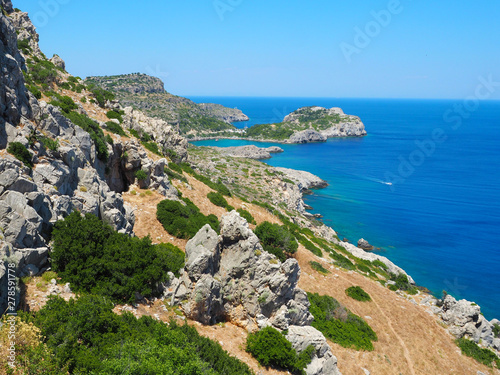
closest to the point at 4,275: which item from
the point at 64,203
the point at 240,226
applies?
the point at 64,203

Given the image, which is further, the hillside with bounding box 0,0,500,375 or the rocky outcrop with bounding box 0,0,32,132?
the rocky outcrop with bounding box 0,0,32,132

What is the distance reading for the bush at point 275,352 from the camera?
14.4 meters

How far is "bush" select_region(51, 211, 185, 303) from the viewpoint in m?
13.4

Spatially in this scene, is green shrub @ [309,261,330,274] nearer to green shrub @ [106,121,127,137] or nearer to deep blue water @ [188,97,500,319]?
green shrub @ [106,121,127,137]

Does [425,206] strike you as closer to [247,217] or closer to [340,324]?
[247,217]

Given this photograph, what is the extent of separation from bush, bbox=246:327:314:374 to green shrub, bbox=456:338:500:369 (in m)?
18.6

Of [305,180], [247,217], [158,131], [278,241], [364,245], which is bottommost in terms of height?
[278,241]

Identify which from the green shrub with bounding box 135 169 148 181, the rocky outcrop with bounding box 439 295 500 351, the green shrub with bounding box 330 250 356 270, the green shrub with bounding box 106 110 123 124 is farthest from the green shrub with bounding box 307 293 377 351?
the green shrub with bounding box 106 110 123 124

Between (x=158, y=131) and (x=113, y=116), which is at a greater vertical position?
(x=158, y=131)

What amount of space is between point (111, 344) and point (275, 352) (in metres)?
A: 7.84

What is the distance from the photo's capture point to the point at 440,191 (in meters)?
90.6

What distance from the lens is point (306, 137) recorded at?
189750 mm

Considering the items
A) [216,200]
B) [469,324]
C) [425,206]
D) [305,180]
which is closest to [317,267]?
[216,200]

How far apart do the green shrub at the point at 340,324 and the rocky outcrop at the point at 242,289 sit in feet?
12.1
